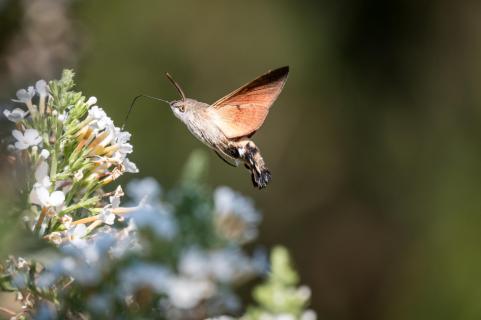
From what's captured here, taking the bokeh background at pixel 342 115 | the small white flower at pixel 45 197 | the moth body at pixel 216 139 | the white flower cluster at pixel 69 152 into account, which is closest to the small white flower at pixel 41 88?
the white flower cluster at pixel 69 152

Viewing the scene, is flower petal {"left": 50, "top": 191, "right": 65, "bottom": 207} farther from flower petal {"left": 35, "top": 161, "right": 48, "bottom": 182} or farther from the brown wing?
the brown wing

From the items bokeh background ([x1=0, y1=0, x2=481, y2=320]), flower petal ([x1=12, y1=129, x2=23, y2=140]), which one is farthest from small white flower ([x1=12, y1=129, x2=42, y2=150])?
bokeh background ([x1=0, y1=0, x2=481, y2=320])

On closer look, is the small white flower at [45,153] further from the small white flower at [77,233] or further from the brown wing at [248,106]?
the brown wing at [248,106]

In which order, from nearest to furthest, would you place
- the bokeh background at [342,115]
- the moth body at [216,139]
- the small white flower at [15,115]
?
the small white flower at [15,115] < the moth body at [216,139] < the bokeh background at [342,115]

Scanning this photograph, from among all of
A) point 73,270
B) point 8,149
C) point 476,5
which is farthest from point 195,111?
point 476,5

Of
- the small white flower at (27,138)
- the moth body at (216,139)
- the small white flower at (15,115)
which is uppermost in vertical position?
the moth body at (216,139)
